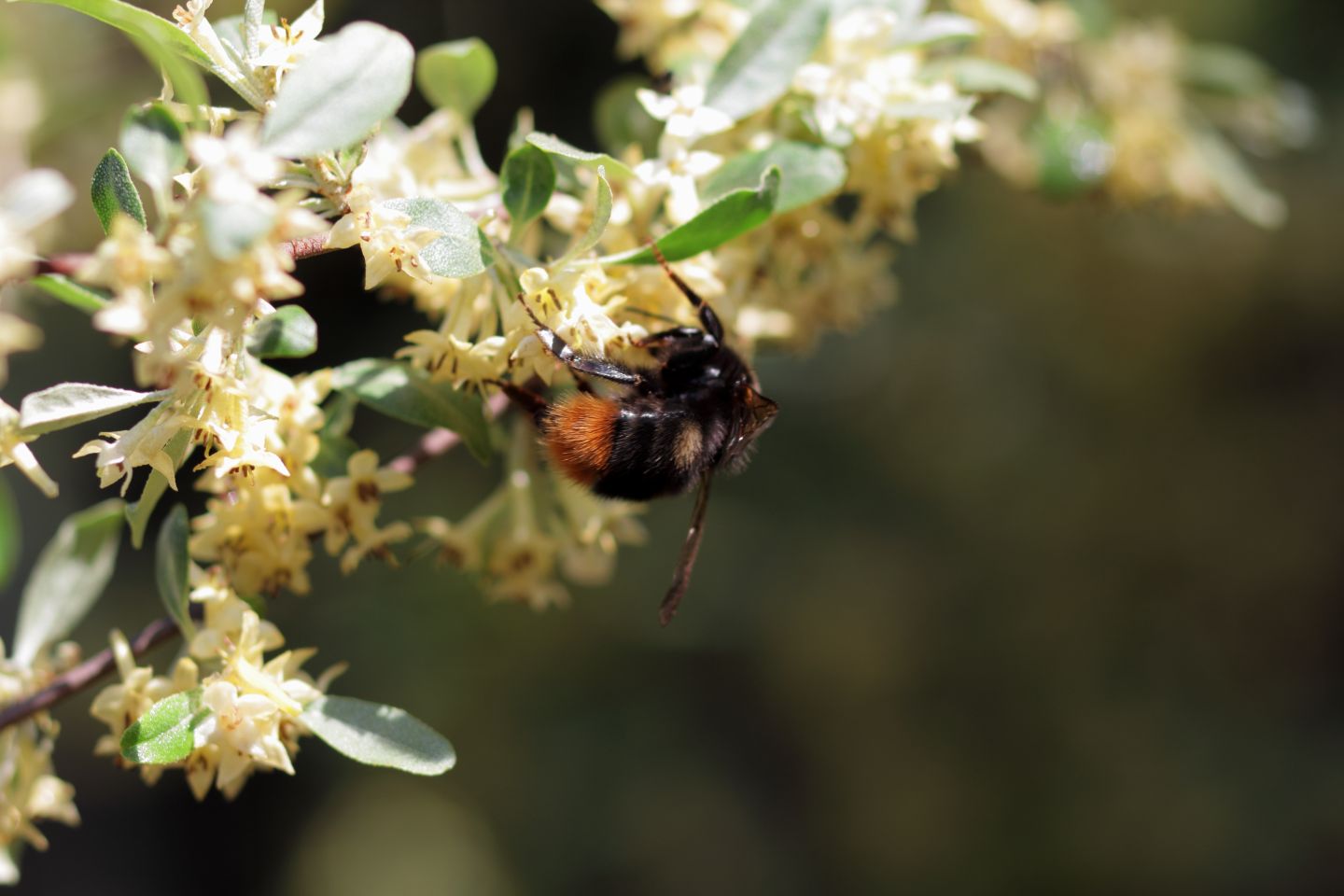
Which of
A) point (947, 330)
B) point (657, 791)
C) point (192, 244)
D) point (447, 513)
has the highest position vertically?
point (192, 244)

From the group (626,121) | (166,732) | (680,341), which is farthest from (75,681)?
(626,121)

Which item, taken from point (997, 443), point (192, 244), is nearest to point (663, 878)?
point (997, 443)

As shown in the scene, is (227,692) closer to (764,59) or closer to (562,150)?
(562,150)

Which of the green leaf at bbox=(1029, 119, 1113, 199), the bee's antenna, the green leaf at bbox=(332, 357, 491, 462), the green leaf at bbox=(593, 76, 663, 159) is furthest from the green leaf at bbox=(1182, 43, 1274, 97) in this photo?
the green leaf at bbox=(332, 357, 491, 462)

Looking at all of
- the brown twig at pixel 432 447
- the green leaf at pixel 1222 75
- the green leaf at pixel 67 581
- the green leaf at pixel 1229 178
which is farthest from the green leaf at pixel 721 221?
the green leaf at pixel 1222 75

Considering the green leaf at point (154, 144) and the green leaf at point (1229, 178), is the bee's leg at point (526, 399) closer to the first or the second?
the green leaf at point (154, 144)

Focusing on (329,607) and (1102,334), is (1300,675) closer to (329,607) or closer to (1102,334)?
(1102,334)

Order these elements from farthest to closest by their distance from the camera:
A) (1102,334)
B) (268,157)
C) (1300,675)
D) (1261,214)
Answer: (1300,675), (1102,334), (1261,214), (268,157)
